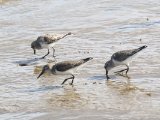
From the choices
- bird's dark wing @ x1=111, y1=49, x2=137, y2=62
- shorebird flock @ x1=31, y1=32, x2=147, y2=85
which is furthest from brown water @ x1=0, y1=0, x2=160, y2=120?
bird's dark wing @ x1=111, y1=49, x2=137, y2=62

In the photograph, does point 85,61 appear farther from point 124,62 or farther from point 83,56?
point 83,56

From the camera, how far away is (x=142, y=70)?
14.0 meters

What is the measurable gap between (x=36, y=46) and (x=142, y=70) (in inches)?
168

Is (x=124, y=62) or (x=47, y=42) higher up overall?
(x=47, y=42)

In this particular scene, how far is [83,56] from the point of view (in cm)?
1606

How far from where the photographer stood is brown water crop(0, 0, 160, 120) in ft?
37.3

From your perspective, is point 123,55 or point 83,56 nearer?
point 123,55

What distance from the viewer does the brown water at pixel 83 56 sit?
1138 centimetres

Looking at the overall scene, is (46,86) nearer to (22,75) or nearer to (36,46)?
(22,75)

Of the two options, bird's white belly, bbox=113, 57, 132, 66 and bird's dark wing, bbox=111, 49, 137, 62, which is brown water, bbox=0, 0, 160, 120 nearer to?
bird's white belly, bbox=113, 57, 132, 66

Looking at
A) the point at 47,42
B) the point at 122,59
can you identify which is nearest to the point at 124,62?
the point at 122,59

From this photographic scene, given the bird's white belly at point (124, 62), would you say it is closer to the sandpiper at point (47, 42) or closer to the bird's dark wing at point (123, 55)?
the bird's dark wing at point (123, 55)

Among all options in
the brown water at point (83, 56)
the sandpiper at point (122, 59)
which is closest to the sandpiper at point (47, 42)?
the brown water at point (83, 56)

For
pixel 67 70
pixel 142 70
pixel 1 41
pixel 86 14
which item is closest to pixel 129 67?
pixel 142 70
